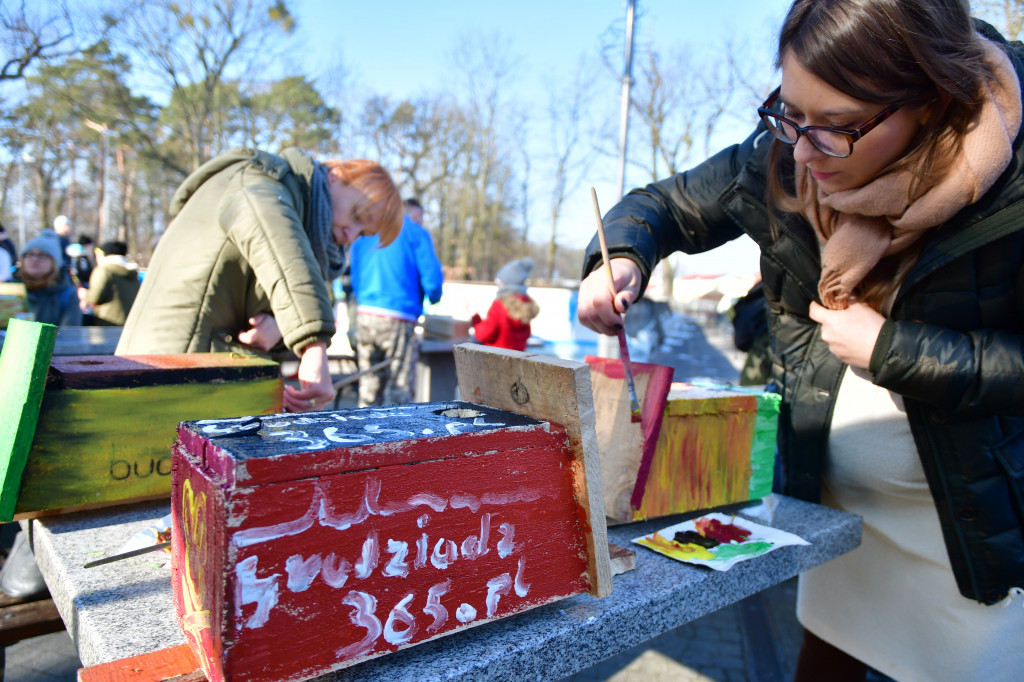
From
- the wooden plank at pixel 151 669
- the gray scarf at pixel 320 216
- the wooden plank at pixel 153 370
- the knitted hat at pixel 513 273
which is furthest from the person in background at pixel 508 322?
the wooden plank at pixel 151 669

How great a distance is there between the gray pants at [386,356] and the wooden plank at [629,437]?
3677 mm

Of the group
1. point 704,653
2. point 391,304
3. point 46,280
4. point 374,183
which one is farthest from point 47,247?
point 704,653

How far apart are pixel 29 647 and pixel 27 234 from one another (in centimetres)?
3727

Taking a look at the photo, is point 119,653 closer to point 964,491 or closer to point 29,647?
point 964,491

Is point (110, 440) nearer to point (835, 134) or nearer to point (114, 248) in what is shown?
point (835, 134)

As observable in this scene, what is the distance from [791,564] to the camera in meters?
1.34

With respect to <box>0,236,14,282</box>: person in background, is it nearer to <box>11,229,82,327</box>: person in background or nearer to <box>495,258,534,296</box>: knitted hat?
<box>11,229,82,327</box>: person in background

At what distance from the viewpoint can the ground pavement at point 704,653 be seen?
2.56m

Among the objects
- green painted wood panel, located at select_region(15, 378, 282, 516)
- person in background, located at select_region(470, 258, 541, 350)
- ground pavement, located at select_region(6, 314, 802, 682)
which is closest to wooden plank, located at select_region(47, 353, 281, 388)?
green painted wood panel, located at select_region(15, 378, 282, 516)

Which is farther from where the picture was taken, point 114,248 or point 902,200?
point 114,248

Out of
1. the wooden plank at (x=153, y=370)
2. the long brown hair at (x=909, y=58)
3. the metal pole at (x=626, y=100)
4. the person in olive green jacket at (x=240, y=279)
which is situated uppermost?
the metal pole at (x=626, y=100)

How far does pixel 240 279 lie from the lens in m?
1.87

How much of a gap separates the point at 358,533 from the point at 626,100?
8.85m

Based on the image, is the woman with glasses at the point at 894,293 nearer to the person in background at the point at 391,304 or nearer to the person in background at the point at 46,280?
the person in background at the point at 391,304
